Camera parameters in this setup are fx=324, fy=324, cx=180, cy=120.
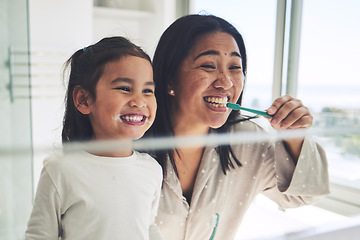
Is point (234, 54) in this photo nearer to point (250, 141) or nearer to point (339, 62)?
point (250, 141)

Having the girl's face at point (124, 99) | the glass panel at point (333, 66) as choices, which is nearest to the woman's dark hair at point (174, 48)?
the girl's face at point (124, 99)

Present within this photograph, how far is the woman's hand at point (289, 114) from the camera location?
0.35 metres

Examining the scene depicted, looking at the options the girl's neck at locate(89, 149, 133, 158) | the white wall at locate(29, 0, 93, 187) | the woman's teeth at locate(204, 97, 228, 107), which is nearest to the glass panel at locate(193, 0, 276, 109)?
the woman's teeth at locate(204, 97, 228, 107)

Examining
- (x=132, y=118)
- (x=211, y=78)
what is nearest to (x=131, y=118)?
(x=132, y=118)

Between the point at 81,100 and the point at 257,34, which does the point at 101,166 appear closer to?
the point at 81,100

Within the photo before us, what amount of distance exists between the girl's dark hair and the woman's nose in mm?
104

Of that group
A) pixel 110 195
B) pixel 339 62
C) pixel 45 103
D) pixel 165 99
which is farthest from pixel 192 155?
pixel 45 103

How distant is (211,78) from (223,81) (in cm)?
1

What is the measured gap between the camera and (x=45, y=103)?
3.04 ft

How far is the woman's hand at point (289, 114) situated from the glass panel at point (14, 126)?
10.3 inches

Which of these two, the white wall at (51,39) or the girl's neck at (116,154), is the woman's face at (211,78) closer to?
the girl's neck at (116,154)

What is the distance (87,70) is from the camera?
256 mm

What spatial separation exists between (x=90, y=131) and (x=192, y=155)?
194mm

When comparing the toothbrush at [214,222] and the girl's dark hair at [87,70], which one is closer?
the girl's dark hair at [87,70]
